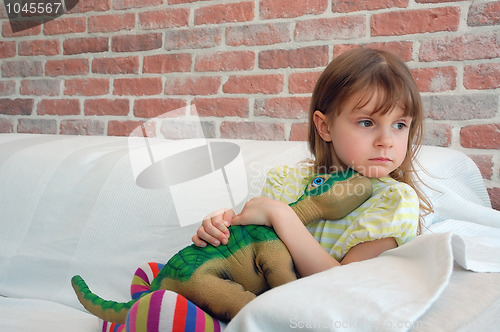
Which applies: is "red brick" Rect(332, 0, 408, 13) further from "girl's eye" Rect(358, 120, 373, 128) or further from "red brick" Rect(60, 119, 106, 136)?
"red brick" Rect(60, 119, 106, 136)

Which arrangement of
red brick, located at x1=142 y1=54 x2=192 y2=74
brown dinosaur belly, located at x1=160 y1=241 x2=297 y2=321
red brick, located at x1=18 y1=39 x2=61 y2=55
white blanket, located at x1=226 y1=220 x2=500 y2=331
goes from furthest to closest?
1. red brick, located at x1=18 y1=39 x2=61 y2=55
2. red brick, located at x1=142 y1=54 x2=192 y2=74
3. brown dinosaur belly, located at x1=160 y1=241 x2=297 y2=321
4. white blanket, located at x1=226 y1=220 x2=500 y2=331

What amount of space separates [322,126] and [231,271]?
1.24 feet

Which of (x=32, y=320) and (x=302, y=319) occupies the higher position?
(x=302, y=319)

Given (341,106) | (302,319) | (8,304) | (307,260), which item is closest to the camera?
(302,319)

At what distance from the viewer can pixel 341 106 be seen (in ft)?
2.94

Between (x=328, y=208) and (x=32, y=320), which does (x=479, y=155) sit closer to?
(x=328, y=208)

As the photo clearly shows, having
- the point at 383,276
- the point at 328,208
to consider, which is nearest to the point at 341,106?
the point at 328,208

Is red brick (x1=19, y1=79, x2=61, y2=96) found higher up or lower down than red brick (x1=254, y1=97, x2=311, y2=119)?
higher up

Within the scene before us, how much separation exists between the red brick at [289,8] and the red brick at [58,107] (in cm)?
86

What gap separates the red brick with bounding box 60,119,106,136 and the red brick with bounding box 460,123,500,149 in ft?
4.25

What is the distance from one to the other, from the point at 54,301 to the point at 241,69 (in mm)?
947

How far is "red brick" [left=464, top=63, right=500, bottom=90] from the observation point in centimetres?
133

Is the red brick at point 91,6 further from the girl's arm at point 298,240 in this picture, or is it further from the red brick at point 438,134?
the girl's arm at point 298,240

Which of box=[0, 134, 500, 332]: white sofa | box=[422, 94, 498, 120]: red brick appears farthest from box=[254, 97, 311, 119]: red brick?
box=[422, 94, 498, 120]: red brick
